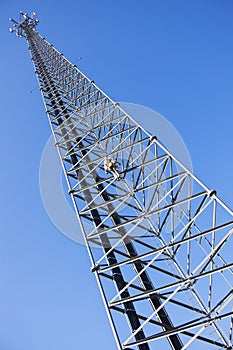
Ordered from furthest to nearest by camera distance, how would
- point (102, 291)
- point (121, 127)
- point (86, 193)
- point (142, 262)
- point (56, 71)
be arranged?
point (56, 71)
point (121, 127)
point (86, 193)
point (142, 262)
point (102, 291)

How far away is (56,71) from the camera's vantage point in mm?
19391

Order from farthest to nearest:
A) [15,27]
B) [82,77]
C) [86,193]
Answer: [15,27] → [82,77] → [86,193]

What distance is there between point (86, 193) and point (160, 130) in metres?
4.67

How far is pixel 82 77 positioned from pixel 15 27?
14.9 m

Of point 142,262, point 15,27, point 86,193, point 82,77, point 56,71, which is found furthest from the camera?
point 15,27

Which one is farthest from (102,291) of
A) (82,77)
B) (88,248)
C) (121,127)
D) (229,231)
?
(82,77)

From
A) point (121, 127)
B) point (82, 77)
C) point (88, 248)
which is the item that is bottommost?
point (88, 248)

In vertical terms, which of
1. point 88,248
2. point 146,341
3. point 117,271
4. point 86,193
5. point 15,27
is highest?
point 15,27

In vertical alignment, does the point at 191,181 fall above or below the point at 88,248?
above

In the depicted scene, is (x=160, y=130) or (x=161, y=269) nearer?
(x=161, y=269)

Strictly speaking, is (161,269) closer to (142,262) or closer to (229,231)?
(142,262)

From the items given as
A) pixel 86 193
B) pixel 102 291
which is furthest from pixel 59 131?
pixel 102 291

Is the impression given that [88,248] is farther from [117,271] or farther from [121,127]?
[121,127]

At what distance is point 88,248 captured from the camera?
7.66m
